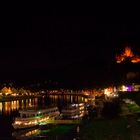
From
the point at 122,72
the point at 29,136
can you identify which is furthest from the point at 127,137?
the point at 122,72

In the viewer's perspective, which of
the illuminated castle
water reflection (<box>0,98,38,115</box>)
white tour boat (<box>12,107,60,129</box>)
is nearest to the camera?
white tour boat (<box>12,107,60,129</box>)

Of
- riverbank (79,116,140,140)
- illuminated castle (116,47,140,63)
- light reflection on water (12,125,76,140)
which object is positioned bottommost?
light reflection on water (12,125,76,140)

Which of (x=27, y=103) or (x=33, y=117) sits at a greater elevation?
(x=33, y=117)

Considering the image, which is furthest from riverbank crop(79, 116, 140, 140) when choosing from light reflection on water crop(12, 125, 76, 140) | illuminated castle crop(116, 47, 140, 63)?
illuminated castle crop(116, 47, 140, 63)

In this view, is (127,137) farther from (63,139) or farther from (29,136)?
(29,136)

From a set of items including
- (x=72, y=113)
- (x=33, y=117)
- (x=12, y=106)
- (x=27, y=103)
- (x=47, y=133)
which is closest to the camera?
(x=47, y=133)

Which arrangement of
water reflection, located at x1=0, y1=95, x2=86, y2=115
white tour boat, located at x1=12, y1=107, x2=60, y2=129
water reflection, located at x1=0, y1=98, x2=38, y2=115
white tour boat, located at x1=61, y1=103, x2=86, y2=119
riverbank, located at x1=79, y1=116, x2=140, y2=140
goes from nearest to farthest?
1. riverbank, located at x1=79, y1=116, x2=140, y2=140
2. white tour boat, located at x1=12, y1=107, x2=60, y2=129
3. white tour boat, located at x1=61, y1=103, x2=86, y2=119
4. water reflection, located at x1=0, y1=98, x2=38, y2=115
5. water reflection, located at x1=0, y1=95, x2=86, y2=115

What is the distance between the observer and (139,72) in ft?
120

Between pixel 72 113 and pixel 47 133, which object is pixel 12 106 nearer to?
pixel 72 113

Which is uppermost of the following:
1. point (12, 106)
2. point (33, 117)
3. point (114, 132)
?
point (114, 132)

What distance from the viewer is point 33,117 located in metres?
21.0

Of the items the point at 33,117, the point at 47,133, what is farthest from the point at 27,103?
the point at 47,133

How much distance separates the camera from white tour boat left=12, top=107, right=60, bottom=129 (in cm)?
2027

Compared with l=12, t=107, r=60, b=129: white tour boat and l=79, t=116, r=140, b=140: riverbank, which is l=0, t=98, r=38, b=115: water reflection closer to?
l=12, t=107, r=60, b=129: white tour boat
